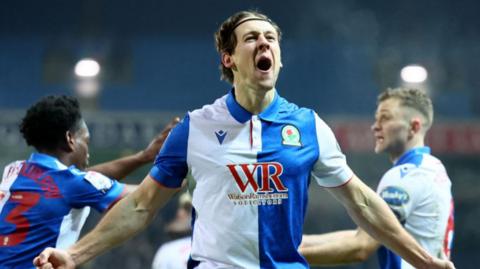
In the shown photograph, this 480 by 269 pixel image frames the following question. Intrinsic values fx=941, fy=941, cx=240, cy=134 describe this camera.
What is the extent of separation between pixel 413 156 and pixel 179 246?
242 centimetres

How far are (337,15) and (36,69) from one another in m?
3.99

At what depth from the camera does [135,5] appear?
12.9 metres

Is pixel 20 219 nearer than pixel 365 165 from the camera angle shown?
Yes

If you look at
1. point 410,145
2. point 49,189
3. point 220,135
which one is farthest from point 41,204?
point 410,145

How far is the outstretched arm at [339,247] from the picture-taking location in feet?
14.6

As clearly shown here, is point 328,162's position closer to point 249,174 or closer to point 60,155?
point 249,174

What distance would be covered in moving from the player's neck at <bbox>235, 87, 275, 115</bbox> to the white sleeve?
20cm

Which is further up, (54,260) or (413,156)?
(413,156)

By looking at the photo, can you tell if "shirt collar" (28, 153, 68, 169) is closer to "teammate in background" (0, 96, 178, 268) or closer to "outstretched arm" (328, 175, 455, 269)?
"teammate in background" (0, 96, 178, 268)

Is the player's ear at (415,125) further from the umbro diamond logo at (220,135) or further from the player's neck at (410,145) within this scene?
the umbro diamond logo at (220,135)

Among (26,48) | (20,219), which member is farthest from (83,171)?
(26,48)

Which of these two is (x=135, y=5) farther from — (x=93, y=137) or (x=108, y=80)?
(x=93, y=137)

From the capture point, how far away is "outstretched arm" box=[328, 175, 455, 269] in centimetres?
361

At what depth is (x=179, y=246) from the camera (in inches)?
271
